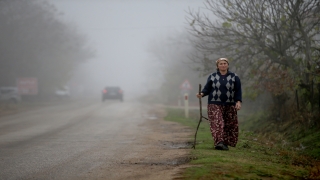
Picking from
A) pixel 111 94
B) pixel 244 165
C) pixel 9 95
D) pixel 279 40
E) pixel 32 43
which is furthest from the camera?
pixel 111 94

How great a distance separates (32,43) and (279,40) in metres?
34.2

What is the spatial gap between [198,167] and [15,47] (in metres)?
39.5

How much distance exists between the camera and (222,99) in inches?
369

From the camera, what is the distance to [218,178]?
20.6ft

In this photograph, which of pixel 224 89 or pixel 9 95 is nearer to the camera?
pixel 224 89

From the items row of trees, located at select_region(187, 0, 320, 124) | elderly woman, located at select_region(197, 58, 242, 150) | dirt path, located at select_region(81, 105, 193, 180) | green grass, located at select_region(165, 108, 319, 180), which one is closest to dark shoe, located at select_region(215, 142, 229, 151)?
elderly woman, located at select_region(197, 58, 242, 150)

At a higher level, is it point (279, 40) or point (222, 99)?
point (279, 40)

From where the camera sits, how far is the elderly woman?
30.6ft

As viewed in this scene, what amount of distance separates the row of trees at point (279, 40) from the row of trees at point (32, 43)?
29.3 meters

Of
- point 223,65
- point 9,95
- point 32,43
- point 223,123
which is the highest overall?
point 32,43

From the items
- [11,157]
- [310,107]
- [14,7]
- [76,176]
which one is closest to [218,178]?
[76,176]

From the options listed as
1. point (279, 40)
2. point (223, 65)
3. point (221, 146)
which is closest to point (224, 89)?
point (223, 65)

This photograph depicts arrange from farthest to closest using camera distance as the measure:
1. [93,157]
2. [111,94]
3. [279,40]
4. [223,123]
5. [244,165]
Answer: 1. [111,94]
2. [279,40]
3. [223,123]
4. [93,157]
5. [244,165]

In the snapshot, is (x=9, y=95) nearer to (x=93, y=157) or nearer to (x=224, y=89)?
(x=93, y=157)
